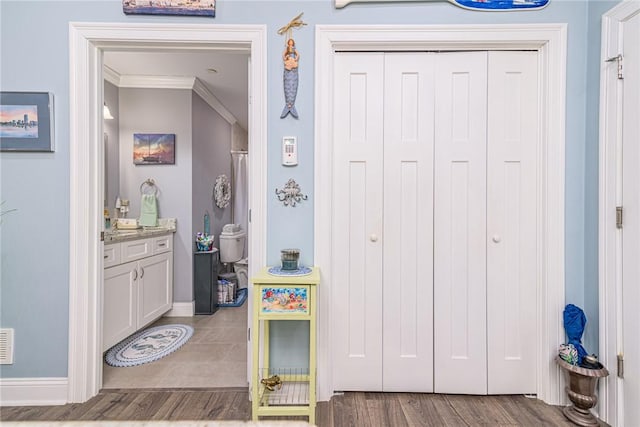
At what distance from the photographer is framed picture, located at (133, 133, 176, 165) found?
3367 mm

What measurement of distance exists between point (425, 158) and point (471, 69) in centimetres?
60

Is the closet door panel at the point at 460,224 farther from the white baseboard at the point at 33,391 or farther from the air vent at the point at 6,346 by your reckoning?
the air vent at the point at 6,346

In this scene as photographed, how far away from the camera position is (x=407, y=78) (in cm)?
185

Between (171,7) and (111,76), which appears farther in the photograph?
(111,76)

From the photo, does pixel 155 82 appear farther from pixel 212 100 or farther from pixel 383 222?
pixel 383 222

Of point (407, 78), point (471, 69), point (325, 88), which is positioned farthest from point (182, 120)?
point (471, 69)

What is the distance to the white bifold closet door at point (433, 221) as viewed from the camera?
1841 mm

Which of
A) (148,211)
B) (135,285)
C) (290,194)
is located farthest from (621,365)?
(148,211)

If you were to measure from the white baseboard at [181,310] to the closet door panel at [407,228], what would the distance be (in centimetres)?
235

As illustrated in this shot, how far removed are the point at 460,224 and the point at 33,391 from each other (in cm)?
271

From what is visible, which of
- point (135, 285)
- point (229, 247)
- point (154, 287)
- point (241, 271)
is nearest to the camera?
point (135, 285)

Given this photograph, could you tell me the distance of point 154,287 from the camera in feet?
9.76

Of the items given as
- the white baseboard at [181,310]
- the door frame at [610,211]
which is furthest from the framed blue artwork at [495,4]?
the white baseboard at [181,310]

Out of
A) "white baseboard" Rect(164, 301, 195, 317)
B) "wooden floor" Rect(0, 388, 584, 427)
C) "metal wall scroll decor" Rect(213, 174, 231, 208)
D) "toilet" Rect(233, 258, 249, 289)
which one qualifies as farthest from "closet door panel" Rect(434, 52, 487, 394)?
"metal wall scroll decor" Rect(213, 174, 231, 208)
